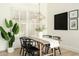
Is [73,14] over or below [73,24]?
over

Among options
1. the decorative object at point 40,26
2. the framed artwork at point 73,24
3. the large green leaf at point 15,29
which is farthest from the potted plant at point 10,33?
the framed artwork at point 73,24

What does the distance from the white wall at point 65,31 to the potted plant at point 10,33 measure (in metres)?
0.43

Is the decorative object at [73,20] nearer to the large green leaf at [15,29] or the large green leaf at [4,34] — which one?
the large green leaf at [15,29]

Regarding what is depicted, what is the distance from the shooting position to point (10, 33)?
145 cm

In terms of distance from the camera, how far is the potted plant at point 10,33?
1.41 metres

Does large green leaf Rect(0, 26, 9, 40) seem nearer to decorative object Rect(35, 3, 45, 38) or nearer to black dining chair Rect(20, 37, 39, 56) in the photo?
black dining chair Rect(20, 37, 39, 56)

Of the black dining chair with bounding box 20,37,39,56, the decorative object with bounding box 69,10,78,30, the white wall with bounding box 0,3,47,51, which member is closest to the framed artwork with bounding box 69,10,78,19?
the decorative object with bounding box 69,10,78,30

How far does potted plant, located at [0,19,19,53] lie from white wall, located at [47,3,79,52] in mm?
431

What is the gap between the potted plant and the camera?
141 centimetres

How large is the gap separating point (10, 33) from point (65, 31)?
70cm

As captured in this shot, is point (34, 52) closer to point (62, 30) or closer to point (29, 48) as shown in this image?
point (29, 48)

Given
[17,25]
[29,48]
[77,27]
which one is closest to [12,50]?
[29,48]

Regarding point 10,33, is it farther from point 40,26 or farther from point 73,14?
point 73,14

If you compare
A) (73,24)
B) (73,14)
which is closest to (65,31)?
(73,24)
